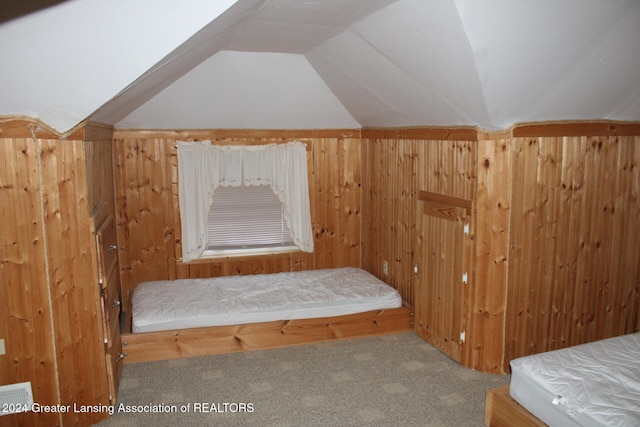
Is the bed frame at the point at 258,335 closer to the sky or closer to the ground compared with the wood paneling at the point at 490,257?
closer to the ground

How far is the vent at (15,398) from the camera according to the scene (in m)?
2.87

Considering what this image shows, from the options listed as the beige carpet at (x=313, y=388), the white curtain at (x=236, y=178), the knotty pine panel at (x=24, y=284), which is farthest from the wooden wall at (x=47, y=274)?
the white curtain at (x=236, y=178)

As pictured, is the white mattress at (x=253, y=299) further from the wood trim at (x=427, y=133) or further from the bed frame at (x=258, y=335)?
the wood trim at (x=427, y=133)

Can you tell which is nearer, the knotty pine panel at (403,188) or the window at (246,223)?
the knotty pine panel at (403,188)

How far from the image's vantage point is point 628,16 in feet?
8.89

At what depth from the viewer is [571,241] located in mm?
3758

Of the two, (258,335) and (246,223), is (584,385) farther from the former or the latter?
(246,223)

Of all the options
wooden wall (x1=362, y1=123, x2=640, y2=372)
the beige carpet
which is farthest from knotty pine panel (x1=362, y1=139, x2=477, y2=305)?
the beige carpet

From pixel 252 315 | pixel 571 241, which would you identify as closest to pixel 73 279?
pixel 252 315

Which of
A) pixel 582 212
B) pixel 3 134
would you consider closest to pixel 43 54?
pixel 3 134

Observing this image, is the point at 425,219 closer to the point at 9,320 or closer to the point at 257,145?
the point at 257,145

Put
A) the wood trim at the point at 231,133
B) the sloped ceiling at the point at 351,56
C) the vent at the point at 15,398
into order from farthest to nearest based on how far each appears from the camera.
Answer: the wood trim at the point at 231,133, the vent at the point at 15,398, the sloped ceiling at the point at 351,56

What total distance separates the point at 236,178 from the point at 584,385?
3510 millimetres

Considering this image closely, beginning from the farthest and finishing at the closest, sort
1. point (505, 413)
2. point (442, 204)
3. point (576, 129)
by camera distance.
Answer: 1. point (442, 204)
2. point (576, 129)
3. point (505, 413)
